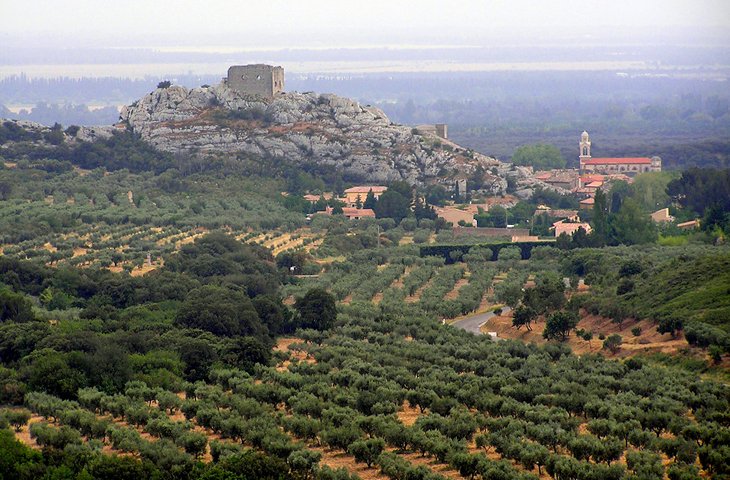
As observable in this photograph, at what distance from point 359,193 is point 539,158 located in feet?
116

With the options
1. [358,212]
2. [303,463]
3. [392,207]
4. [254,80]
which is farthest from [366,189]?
[303,463]

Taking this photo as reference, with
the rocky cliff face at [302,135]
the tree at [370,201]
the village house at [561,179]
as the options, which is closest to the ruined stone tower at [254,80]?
the rocky cliff face at [302,135]

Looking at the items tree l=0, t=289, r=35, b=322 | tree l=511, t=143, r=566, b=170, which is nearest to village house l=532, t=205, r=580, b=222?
tree l=511, t=143, r=566, b=170

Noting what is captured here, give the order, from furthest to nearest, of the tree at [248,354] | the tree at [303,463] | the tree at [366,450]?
1. the tree at [248,354]
2. the tree at [366,450]
3. the tree at [303,463]

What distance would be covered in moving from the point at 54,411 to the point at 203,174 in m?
54.2

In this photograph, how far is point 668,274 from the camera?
161ft

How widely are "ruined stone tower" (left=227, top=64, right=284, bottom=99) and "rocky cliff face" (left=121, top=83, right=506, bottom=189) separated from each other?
0.96m

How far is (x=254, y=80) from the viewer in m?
94.1

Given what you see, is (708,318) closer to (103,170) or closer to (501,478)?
(501,478)

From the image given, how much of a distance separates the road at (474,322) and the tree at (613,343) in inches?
224

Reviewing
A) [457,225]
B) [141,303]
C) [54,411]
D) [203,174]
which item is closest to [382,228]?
[457,225]

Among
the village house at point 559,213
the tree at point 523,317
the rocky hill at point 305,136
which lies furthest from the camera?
the rocky hill at point 305,136

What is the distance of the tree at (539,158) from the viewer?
11406 centimetres

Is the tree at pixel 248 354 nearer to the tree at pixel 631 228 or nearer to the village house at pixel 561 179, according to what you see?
the tree at pixel 631 228
